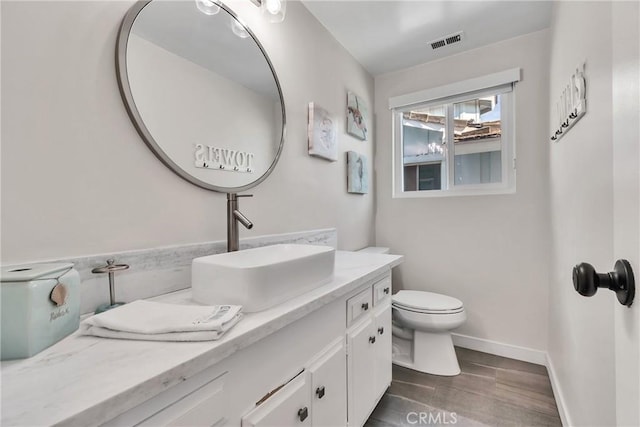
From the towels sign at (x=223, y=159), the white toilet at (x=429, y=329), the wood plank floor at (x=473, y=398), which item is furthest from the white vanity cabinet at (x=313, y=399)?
the white toilet at (x=429, y=329)

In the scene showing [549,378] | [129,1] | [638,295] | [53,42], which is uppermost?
[129,1]

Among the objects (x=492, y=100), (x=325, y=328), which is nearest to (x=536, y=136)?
(x=492, y=100)

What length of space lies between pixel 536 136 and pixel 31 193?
272 centimetres

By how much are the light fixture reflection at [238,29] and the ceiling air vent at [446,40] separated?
1527 mm

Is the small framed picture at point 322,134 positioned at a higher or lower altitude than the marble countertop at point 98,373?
higher

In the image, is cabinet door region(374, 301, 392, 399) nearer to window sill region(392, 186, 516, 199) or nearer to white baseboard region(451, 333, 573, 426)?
white baseboard region(451, 333, 573, 426)

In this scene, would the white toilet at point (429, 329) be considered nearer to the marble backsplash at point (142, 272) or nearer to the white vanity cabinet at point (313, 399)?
the white vanity cabinet at point (313, 399)

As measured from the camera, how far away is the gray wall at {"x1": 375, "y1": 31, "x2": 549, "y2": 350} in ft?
6.84

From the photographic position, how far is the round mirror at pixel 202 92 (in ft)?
3.18

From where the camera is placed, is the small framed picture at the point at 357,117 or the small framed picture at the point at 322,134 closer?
the small framed picture at the point at 322,134

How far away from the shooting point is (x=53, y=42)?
0.77 metres

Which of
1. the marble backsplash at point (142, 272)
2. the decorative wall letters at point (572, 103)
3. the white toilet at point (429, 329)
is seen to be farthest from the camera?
the white toilet at point (429, 329)

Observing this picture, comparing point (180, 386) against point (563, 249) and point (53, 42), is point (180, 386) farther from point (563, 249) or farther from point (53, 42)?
point (563, 249)

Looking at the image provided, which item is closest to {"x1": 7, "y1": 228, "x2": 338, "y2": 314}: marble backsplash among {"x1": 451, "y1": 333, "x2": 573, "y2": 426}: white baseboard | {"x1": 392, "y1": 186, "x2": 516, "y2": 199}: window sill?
{"x1": 392, "y1": 186, "x2": 516, "y2": 199}: window sill
